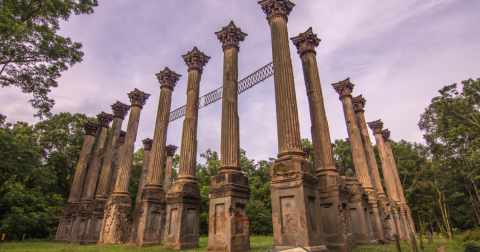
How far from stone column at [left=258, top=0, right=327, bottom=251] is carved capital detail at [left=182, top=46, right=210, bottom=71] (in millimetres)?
6534

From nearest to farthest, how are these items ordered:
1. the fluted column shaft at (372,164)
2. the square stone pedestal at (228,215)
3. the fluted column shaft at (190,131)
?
the square stone pedestal at (228,215) < the fluted column shaft at (190,131) < the fluted column shaft at (372,164)

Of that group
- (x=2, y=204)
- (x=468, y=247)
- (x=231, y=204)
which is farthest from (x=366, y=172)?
(x=2, y=204)

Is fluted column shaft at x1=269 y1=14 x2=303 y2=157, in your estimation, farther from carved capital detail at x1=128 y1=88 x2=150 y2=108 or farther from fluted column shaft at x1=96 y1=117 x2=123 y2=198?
fluted column shaft at x1=96 y1=117 x2=123 y2=198

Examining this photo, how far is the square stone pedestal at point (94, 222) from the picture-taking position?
1688cm

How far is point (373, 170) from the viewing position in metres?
19.2

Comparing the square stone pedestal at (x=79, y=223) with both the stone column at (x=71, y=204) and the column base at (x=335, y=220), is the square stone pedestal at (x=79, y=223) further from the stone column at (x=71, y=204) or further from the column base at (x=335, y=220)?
the column base at (x=335, y=220)

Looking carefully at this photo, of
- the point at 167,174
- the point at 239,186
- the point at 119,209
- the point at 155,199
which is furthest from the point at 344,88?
the point at 119,209

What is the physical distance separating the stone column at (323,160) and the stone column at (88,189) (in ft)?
59.1

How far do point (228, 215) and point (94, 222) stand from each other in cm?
1305

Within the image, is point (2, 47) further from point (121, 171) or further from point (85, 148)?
point (85, 148)

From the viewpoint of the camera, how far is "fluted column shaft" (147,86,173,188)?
1452 cm

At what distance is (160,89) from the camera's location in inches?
690

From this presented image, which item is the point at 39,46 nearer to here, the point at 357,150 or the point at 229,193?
the point at 229,193

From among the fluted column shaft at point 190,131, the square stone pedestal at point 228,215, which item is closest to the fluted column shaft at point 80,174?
the fluted column shaft at point 190,131
